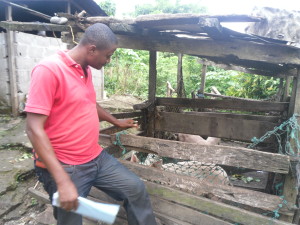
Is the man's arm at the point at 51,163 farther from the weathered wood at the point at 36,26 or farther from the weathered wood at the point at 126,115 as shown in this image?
the weathered wood at the point at 126,115

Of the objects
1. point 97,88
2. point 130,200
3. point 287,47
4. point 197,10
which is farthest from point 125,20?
point 197,10

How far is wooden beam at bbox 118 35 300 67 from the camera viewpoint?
2.16 meters

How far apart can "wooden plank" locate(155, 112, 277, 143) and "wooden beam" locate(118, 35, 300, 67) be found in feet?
4.09

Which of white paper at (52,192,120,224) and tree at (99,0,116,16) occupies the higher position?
tree at (99,0,116,16)

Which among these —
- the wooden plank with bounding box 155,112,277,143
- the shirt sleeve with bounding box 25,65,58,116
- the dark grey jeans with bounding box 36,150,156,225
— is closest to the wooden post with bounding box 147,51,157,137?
the wooden plank with bounding box 155,112,277,143

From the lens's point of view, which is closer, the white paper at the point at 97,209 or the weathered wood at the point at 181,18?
the white paper at the point at 97,209

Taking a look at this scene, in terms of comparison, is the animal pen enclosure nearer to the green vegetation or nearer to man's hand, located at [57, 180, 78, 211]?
man's hand, located at [57, 180, 78, 211]

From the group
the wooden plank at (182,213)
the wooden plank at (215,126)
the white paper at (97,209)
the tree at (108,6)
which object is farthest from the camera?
the tree at (108,6)

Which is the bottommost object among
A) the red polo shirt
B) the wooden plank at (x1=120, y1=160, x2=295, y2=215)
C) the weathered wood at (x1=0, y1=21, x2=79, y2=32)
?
the wooden plank at (x1=120, y1=160, x2=295, y2=215)

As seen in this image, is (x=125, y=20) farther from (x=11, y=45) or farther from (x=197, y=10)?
(x=197, y=10)

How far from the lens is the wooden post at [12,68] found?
6.52m

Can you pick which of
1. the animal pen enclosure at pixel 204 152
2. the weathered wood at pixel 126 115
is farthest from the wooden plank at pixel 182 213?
the weathered wood at pixel 126 115

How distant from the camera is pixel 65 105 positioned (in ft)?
5.78

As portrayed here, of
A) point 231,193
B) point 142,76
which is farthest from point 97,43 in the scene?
point 142,76
